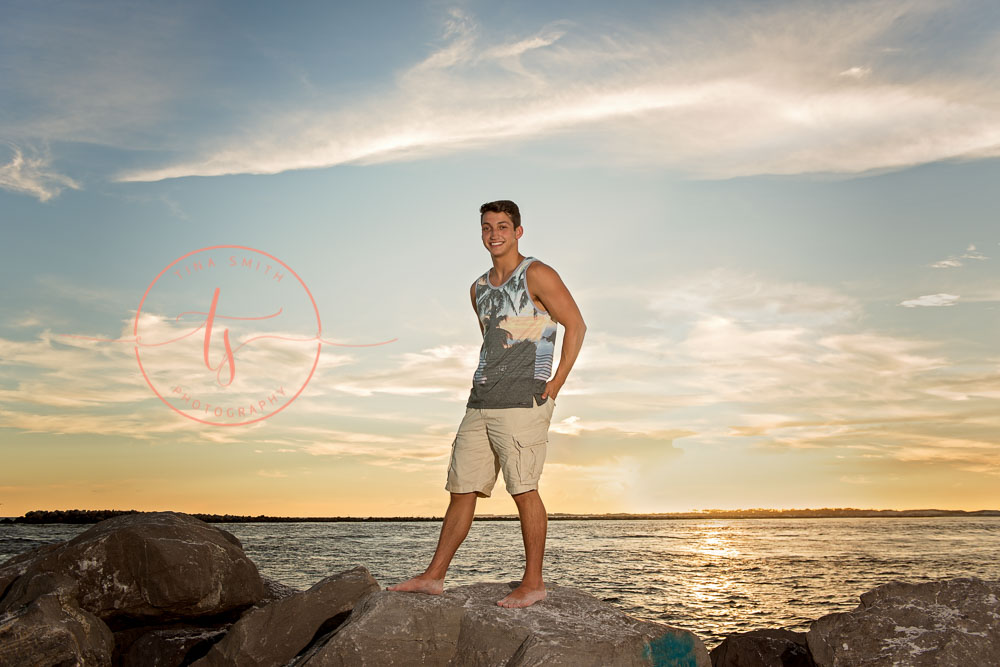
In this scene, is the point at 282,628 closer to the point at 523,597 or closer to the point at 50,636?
the point at 50,636

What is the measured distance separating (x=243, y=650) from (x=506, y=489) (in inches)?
102

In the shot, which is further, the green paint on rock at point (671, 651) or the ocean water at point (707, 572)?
the ocean water at point (707, 572)

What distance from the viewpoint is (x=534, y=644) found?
4629mm

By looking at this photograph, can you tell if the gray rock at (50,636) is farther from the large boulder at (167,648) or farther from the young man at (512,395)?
the young man at (512,395)

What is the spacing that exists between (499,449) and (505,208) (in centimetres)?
178

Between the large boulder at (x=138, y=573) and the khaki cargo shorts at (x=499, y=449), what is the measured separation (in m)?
3.61

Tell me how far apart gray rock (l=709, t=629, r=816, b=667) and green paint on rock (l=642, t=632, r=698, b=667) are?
9.77 feet

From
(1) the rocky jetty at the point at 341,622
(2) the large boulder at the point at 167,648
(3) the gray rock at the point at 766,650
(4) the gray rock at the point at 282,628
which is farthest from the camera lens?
(3) the gray rock at the point at 766,650

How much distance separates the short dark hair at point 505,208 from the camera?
561cm

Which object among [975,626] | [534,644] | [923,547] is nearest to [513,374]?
[534,644]

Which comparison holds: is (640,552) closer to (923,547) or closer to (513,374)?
(923,547)

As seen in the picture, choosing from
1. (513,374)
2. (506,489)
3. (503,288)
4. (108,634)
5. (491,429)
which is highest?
(503,288)

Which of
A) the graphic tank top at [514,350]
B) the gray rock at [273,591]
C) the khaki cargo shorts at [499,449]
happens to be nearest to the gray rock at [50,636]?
the gray rock at [273,591]

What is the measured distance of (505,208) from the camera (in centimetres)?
562
